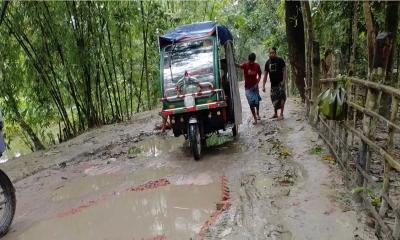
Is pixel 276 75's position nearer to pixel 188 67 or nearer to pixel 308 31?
pixel 308 31

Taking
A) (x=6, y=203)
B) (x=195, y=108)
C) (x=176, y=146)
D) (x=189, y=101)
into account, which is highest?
(x=189, y=101)

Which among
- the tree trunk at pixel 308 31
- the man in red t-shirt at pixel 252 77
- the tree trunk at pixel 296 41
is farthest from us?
the tree trunk at pixel 296 41

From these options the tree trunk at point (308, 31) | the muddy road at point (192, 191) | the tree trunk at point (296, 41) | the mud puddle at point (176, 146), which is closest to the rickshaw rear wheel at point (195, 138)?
the muddy road at point (192, 191)

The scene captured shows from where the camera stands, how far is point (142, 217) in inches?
193

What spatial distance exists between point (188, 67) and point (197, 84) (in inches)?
15.9

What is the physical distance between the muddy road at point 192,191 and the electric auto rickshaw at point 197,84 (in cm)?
53

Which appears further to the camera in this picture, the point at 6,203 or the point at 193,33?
the point at 193,33

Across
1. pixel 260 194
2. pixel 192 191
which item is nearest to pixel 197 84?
pixel 192 191

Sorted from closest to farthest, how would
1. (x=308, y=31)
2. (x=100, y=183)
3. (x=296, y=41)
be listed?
(x=100, y=183), (x=308, y=31), (x=296, y=41)

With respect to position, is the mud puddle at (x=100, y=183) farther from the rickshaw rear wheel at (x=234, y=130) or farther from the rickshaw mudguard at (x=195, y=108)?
the rickshaw rear wheel at (x=234, y=130)

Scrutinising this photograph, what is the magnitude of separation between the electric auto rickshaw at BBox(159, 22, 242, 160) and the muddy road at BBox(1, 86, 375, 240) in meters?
0.53

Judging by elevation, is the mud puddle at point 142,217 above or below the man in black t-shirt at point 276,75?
below

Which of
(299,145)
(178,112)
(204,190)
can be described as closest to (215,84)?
(178,112)

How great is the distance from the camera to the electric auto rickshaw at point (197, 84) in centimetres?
700
